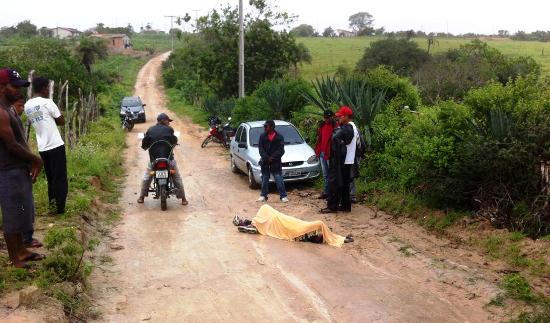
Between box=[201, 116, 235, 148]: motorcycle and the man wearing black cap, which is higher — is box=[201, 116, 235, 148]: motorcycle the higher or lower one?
the lower one

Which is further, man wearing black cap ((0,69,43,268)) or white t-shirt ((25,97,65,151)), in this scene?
white t-shirt ((25,97,65,151))

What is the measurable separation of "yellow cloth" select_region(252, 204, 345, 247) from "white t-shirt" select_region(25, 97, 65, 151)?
3.24 m

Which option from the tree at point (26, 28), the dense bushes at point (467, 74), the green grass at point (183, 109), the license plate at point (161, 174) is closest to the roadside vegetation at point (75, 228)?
the license plate at point (161, 174)

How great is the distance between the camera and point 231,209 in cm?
1056

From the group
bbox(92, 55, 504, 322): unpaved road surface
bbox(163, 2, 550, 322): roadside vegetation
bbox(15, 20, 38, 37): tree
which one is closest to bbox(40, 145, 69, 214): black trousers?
bbox(92, 55, 504, 322): unpaved road surface

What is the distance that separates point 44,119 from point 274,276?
13.2 ft

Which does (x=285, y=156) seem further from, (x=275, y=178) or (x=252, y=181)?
(x=275, y=178)

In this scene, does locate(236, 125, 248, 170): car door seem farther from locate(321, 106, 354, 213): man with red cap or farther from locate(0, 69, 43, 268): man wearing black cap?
locate(0, 69, 43, 268): man wearing black cap

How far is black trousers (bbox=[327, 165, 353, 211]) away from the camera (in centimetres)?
984

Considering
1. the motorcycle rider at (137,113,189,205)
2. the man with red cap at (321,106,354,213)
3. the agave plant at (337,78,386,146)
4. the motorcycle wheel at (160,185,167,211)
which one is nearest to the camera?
the man with red cap at (321,106,354,213)

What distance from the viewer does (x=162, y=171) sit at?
403 inches

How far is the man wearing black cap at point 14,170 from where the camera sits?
530 cm

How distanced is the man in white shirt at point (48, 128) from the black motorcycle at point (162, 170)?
91.5 inches

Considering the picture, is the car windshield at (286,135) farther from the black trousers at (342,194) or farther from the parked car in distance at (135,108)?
the parked car in distance at (135,108)
